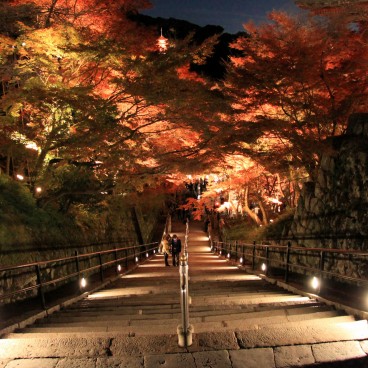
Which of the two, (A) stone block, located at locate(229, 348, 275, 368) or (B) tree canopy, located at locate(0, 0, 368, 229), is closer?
(A) stone block, located at locate(229, 348, 275, 368)

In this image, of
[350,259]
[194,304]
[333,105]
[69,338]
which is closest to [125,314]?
[194,304]

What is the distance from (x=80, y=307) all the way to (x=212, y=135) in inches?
309

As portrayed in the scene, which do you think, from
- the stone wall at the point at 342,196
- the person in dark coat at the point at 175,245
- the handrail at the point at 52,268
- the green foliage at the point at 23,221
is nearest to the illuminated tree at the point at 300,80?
the stone wall at the point at 342,196

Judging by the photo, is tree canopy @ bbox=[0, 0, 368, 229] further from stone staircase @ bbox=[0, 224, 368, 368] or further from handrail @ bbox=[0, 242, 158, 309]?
stone staircase @ bbox=[0, 224, 368, 368]

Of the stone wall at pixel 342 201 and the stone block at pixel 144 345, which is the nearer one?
the stone block at pixel 144 345

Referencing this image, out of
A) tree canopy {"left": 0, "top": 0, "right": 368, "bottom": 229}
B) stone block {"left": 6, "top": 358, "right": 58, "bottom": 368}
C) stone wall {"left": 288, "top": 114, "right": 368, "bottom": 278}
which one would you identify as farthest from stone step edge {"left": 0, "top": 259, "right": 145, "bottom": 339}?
stone wall {"left": 288, "top": 114, "right": 368, "bottom": 278}

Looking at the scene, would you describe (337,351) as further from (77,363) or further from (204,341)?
(77,363)

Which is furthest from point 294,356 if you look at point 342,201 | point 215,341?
point 342,201

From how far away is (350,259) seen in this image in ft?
33.9

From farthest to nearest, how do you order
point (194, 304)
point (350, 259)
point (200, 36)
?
point (200, 36) < point (350, 259) < point (194, 304)

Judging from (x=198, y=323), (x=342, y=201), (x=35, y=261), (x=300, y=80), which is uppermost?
(x=300, y=80)

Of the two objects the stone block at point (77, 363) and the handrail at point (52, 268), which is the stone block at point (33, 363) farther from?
the handrail at point (52, 268)

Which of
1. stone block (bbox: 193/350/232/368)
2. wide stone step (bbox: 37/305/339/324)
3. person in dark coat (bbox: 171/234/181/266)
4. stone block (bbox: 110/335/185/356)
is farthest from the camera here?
person in dark coat (bbox: 171/234/181/266)

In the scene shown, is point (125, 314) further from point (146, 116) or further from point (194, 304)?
point (146, 116)
